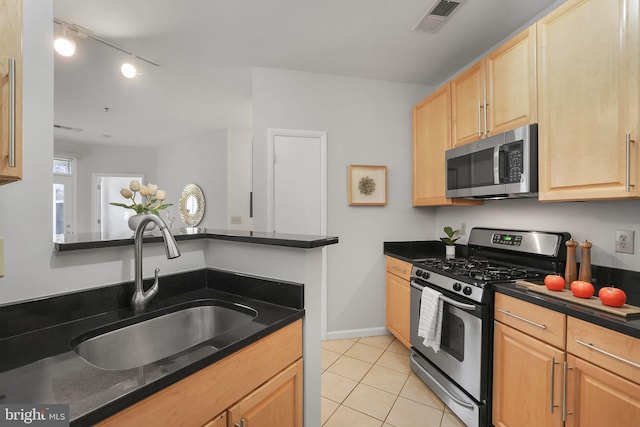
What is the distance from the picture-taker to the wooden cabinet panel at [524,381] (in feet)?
4.29

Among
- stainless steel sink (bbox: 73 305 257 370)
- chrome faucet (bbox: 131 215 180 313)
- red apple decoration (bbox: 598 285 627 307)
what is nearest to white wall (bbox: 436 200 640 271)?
red apple decoration (bbox: 598 285 627 307)

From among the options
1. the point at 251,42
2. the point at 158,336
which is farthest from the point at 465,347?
the point at 251,42

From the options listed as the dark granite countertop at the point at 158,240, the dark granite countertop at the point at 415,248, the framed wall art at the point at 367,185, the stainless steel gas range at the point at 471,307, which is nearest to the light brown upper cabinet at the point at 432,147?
the framed wall art at the point at 367,185

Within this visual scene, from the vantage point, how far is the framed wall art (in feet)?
9.76

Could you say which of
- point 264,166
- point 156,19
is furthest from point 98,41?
point 264,166

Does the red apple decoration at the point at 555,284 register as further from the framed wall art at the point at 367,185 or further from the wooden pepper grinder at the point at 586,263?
the framed wall art at the point at 367,185

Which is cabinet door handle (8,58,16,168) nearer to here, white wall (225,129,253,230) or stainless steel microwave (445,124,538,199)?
stainless steel microwave (445,124,538,199)

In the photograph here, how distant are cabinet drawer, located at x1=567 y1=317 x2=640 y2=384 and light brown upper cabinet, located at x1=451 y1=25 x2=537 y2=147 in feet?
3.81

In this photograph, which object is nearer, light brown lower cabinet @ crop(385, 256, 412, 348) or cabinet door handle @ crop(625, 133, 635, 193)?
cabinet door handle @ crop(625, 133, 635, 193)

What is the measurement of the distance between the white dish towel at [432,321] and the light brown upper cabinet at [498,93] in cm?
121

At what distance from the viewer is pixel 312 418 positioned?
4.18 feet

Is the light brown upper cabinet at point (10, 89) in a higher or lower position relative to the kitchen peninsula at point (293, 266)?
higher

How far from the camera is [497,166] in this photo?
1.92 meters

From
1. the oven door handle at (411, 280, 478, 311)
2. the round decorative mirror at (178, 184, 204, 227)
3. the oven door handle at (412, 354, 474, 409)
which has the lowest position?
the oven door handle at (412, 354, 474, 409)
